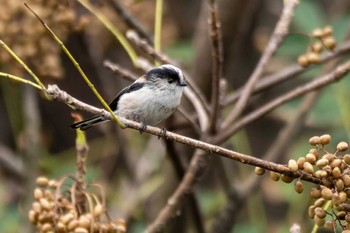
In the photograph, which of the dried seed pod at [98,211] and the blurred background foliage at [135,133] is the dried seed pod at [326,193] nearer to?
the dried seed pod at [98,211]

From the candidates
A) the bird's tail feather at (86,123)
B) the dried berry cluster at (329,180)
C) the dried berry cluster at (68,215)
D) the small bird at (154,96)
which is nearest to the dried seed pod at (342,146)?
the dried berry cluster at (329,180)

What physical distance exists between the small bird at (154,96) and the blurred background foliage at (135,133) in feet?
0.72

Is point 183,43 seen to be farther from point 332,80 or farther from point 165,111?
point 332,80

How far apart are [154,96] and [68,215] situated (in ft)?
3.46

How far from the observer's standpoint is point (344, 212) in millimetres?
1960

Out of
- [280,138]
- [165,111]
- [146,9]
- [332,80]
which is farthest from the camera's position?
[146,9]

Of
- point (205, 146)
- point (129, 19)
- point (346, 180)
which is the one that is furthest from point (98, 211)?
point (129, 19)

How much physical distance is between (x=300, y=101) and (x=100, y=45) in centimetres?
135

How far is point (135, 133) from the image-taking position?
512 centimetres

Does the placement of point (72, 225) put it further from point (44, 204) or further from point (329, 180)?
point (329, 180)

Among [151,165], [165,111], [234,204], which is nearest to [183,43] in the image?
[151,165]

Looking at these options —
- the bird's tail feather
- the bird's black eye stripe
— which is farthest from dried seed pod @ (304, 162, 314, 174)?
the bird's black eye stripe

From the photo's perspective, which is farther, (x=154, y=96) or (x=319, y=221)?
(x=154, y=96)

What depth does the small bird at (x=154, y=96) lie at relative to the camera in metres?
3.14
